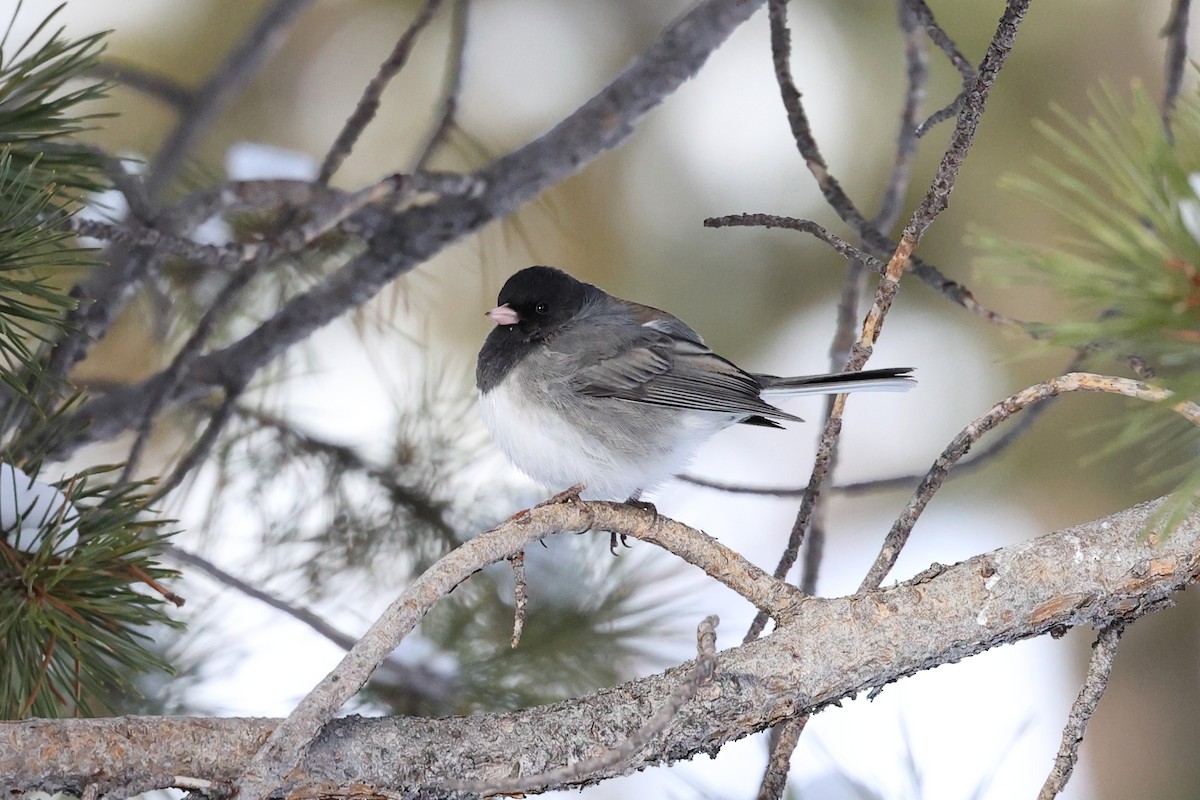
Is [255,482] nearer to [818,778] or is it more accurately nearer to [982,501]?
[818,778]

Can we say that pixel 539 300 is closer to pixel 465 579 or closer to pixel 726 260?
pixel 465 579

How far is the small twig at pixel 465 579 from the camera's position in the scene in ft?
2.73

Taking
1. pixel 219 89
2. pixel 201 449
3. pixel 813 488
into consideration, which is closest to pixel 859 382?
pixel 813 488

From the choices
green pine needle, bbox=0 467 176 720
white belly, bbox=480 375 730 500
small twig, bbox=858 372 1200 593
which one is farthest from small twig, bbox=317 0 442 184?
small twig, bbox=858 372 1200 593

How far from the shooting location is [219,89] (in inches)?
77.7

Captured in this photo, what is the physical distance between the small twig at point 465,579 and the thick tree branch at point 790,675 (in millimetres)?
32

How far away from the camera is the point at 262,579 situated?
5.61 feet

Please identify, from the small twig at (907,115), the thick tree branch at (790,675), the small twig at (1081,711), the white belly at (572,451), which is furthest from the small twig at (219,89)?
the small twig at (1081,711)

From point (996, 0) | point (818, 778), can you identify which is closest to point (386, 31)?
point (996, 0)

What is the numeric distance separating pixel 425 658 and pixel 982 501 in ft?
5.95

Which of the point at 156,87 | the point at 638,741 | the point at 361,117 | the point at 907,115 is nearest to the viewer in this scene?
the point at 638,741

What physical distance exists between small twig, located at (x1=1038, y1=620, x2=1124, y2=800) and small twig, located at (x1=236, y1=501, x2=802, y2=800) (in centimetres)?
24

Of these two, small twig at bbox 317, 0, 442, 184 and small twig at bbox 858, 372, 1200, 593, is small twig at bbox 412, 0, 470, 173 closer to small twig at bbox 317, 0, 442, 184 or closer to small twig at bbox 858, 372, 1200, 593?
small twig at bbox 317, 0, 442, 184

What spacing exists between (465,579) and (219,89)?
4.55ft
